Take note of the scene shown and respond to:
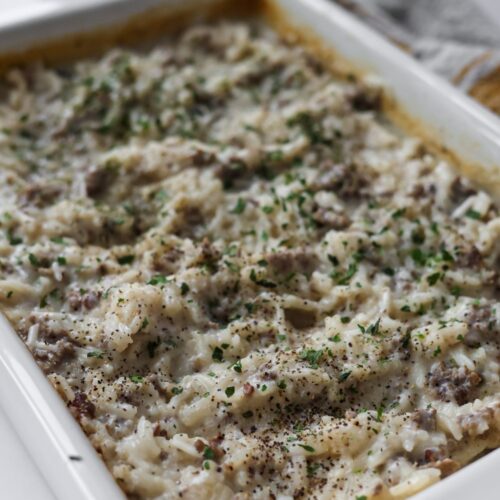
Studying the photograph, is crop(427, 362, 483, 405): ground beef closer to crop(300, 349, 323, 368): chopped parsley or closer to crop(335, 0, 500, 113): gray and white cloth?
Result: crop(300, 349, 323, 368): chopped parsley

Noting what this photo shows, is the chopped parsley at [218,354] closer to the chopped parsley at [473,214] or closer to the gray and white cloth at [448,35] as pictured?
the chopped parsley at [473,214]

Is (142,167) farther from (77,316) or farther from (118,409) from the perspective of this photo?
(118,409)

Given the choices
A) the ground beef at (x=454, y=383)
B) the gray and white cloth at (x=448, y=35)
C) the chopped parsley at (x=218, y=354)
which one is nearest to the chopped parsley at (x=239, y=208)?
the chopped parsley at (x=218, y=354)

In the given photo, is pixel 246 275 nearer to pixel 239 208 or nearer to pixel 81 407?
pixel 239 208

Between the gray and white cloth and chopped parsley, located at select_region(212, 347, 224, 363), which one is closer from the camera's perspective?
chopped parsley, located at select_region(212, 347, 224, 363)

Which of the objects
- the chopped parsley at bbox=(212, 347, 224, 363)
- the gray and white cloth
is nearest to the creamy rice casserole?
the chopped parsley at bbox=(212, 347, 224, 363)

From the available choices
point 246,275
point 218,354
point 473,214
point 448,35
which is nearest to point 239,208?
point 246,275
